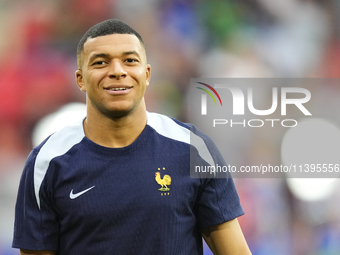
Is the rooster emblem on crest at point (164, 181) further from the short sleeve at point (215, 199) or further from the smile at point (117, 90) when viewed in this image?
the smile at point (117, 90)

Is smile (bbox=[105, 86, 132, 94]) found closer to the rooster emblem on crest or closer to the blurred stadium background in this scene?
the rooster emblem on crest

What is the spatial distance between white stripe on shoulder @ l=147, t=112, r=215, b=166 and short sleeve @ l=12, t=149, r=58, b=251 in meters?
0.37

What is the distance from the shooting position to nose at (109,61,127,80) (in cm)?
112

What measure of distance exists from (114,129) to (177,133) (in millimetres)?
191

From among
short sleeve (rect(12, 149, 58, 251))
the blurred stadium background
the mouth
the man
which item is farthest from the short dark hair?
the blurred stadium background

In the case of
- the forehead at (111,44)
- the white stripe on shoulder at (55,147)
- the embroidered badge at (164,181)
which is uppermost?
the forehead at (111,44)

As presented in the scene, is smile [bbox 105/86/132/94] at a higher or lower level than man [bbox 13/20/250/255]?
higher

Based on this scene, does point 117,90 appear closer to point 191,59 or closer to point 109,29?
point 109,29

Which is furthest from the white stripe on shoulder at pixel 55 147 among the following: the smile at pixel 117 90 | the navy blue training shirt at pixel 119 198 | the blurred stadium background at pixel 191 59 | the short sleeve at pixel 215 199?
the blurred stadium background at pixel 191 59

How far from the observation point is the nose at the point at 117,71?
3.68ft

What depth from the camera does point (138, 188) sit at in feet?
3.72

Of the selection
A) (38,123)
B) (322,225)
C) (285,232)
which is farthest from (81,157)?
(322,225)

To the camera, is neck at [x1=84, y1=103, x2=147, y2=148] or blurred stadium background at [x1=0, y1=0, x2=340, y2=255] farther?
blurred stadium background at [x1=0, y1=0, x2=340, y2=255]

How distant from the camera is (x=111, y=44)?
116 cm
